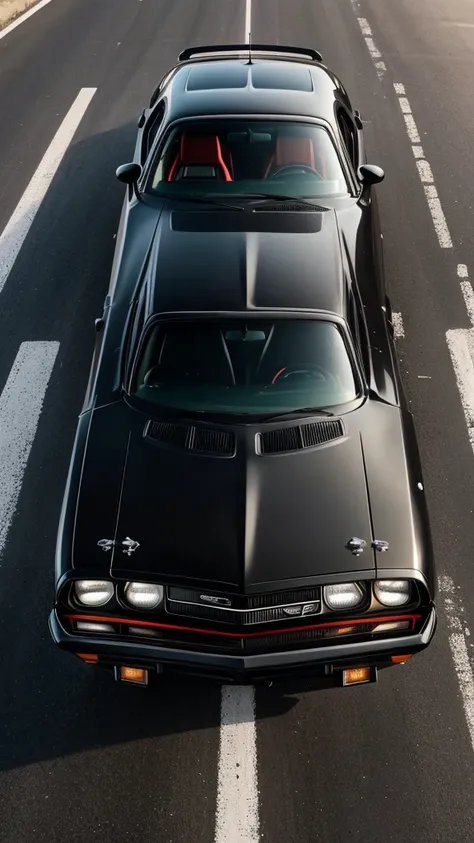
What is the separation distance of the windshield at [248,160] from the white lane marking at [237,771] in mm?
3512

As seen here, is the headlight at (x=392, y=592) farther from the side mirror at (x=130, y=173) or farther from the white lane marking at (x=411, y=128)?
the white lane marking at (x=411, y=128)

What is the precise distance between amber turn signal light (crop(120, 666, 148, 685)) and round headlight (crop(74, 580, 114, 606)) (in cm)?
36

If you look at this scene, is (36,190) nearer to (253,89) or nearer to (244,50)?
(244,50)

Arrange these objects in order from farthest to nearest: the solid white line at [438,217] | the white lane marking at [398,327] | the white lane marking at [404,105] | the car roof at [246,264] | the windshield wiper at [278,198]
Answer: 1. the white lane marking at [404,105]
2. the solid white line at [438,217]
3. the white lane marking at [398,327]
4. the windshield wiper at [278,198]
5. the car roof at [246,264]

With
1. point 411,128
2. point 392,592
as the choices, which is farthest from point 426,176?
point 392,592

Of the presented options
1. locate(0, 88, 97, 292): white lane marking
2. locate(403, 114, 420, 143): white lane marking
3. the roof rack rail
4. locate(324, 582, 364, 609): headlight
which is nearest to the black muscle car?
locate(324, 582, 364, 609): headlight

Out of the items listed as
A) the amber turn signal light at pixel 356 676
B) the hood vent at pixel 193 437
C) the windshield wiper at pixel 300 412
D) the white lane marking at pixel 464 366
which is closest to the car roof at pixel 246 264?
the windshield wiper at pixel 300 412

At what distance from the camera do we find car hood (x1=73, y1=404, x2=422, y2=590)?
12.1 feet

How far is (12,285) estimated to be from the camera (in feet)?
24.4

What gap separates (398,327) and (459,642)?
3.07m

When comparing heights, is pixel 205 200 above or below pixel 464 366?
above

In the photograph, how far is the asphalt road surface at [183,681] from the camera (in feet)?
12.5

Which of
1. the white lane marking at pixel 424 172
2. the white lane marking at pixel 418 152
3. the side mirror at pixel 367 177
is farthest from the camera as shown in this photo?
the white lane marking at pixel 418 152

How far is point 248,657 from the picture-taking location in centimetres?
364
